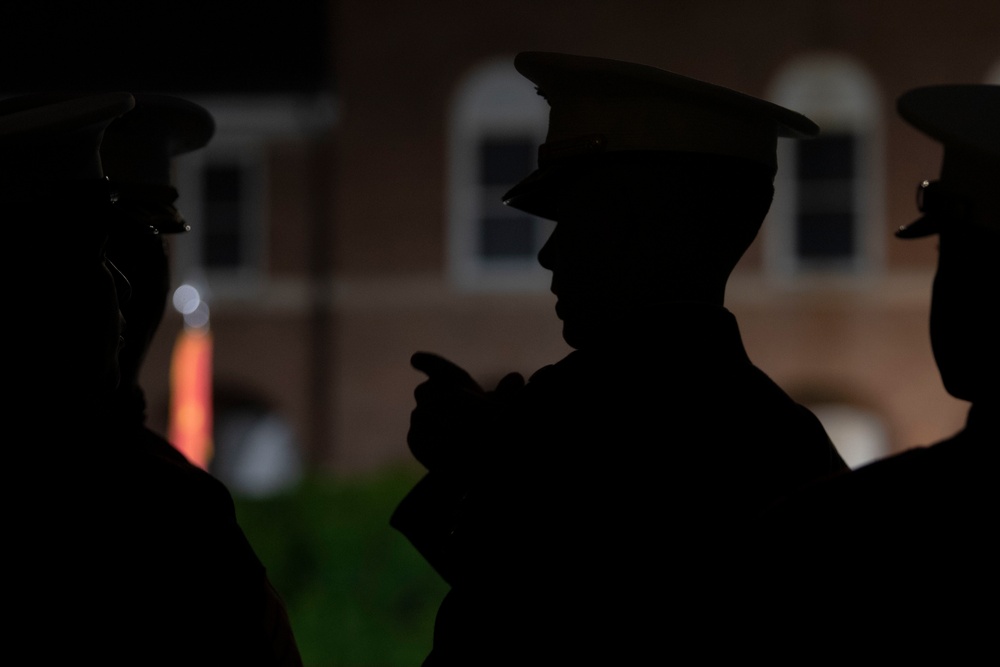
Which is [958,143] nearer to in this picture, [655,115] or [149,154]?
[655,115]

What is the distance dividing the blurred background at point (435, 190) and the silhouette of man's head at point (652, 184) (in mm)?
11182

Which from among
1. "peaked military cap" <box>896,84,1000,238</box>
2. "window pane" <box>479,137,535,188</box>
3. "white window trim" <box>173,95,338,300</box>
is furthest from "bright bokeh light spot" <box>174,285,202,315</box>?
"peaked military cap" <box>896,84,1000,238</box>

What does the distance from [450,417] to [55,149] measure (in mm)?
703

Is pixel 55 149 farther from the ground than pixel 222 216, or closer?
farther from the ground

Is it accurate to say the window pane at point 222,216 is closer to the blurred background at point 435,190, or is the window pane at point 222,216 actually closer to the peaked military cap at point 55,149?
the blurred background at point 435,190

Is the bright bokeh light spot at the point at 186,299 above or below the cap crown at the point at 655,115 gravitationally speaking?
below

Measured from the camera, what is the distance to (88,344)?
5.84 ft

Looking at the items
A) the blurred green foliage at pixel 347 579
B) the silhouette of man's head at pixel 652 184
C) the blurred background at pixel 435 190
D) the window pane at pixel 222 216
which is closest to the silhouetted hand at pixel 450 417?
the silhouette of man's head at pixel 652 184

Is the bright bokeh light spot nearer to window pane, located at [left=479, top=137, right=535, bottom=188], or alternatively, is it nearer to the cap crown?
window pane, located at [left=479, top=137, right=535, bottom=188]

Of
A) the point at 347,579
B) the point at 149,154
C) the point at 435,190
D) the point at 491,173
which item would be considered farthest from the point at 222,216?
the point at 149,154

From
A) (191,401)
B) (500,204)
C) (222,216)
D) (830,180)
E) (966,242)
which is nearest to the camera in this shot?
(966,242)

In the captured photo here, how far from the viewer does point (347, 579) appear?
20.5 feet

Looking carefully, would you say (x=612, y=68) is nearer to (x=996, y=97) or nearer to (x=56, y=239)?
(x=996, y=97)

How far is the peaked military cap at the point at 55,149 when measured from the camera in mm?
1732
